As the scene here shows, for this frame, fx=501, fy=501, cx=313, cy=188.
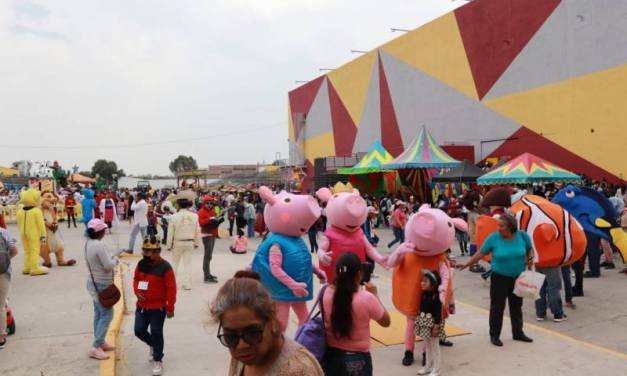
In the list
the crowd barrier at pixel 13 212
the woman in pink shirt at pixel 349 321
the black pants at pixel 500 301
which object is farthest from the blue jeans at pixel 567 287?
the crowd barrier at pixel 13 212

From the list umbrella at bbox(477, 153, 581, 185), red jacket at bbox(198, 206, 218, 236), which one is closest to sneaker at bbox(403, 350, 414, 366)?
red jacket at bbox(198, 206, 218, 236)

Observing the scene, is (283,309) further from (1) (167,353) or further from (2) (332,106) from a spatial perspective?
(2) (332,106)

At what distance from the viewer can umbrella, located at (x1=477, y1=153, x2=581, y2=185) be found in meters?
12.8

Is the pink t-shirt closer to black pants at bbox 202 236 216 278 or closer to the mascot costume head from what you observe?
the mascot costume head

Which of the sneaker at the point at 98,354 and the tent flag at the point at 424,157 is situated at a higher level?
the tent flag at the point at 424,157

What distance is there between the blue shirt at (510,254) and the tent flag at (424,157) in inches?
465

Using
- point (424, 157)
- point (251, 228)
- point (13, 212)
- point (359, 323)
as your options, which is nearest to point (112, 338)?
point (359, 323)

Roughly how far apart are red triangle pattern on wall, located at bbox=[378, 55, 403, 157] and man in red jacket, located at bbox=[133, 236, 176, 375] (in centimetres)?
1974

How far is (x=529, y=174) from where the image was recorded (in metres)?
12.8

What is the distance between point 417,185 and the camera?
20453 millimetres

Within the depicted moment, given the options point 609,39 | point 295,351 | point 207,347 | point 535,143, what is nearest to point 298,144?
point 535,143

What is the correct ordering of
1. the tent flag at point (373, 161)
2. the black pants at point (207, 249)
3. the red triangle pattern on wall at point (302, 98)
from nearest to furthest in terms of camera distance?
1. the black pants at point (207, 249)
2. the tent flag at point (373, 161)
3. the red triangle pattern on wall at point (302, 98)

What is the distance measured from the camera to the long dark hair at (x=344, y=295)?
11.4 ft

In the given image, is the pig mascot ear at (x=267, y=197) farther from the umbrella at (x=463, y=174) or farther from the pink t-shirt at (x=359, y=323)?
the umbrella at (x=463, y=174)
